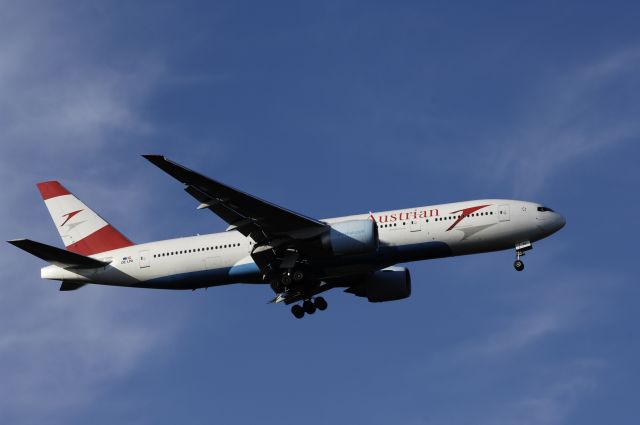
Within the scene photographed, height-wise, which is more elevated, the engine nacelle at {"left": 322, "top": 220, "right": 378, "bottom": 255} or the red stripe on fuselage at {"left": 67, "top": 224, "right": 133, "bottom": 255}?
the red stripe on fuselage at {"left": 67, "top": 224, "right": 133, "bottom": 255}

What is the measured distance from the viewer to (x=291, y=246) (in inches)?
1754

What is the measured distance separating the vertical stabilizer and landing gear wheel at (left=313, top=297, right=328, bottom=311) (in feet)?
30.8

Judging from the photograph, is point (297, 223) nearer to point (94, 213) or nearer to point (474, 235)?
point (474, 235)

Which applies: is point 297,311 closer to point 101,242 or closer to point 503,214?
point 101,242

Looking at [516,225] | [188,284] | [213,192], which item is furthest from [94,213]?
[516,225]

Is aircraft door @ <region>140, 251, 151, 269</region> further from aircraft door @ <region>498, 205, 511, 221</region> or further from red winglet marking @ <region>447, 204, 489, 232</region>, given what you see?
aircraft door @ <region>498, 205, 511, 221</region>

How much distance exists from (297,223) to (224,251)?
4.68 meters

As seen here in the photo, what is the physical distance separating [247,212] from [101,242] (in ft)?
33.6

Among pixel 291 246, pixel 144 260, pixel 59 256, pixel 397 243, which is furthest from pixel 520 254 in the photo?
pixel 59 256

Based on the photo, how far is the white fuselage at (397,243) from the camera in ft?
144

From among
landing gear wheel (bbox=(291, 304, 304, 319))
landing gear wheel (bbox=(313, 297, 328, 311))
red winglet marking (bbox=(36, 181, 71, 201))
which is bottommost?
landing gear wheel (bbox=(291, 304, 304, 319))

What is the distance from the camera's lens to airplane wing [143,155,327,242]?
1610 inches

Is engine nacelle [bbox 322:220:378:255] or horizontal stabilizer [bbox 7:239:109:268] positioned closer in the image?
engine nacelle [bbox 322:220:378:255]

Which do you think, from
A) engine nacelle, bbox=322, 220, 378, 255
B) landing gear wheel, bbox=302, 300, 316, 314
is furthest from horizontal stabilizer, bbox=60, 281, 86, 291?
engine nacelle, bbox=322, 220, 378, 255
